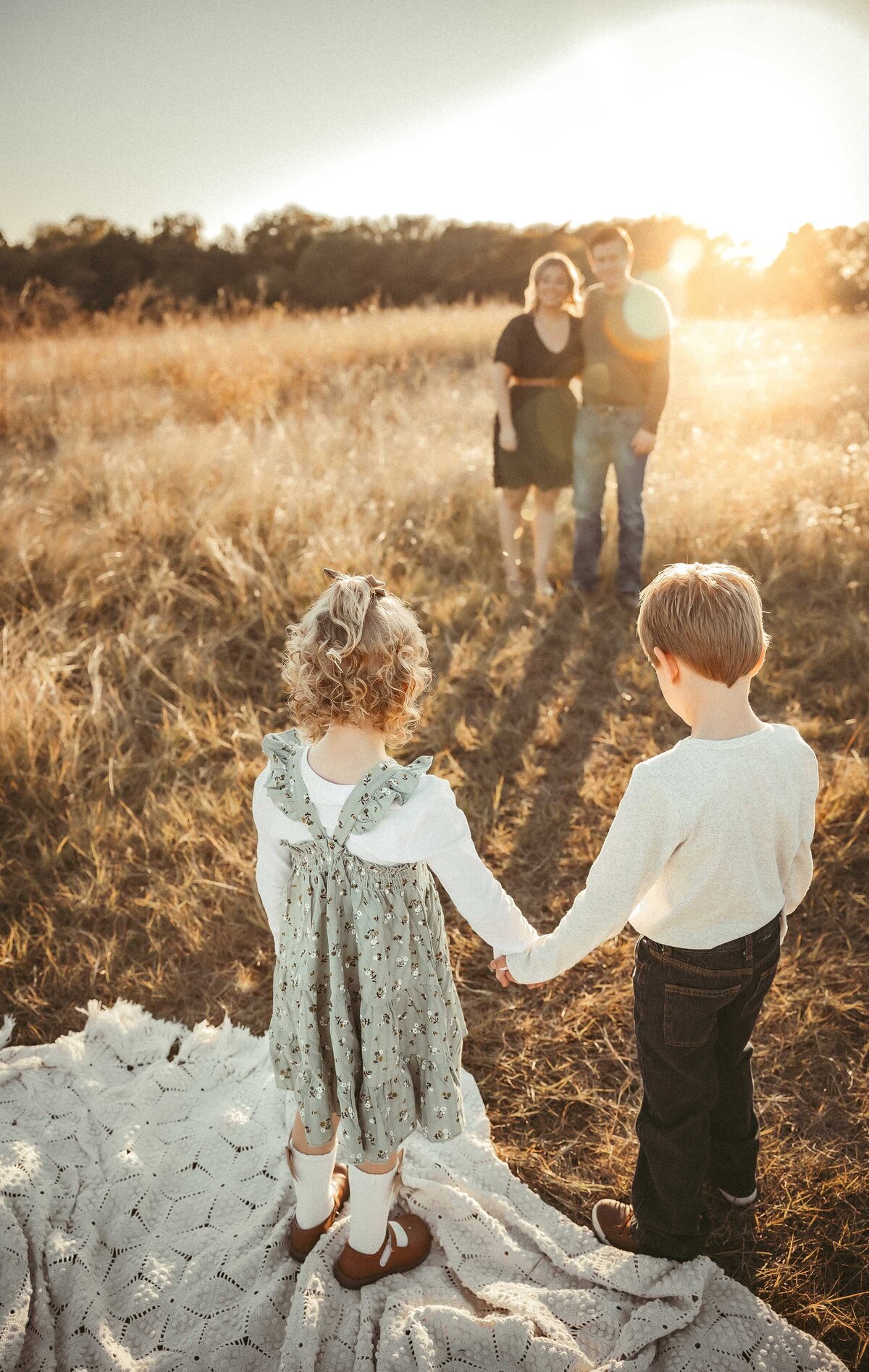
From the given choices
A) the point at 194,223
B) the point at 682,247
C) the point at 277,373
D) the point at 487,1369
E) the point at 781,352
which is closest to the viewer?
the point at 487,1369

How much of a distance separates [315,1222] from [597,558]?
3724mm

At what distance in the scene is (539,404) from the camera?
445 cm

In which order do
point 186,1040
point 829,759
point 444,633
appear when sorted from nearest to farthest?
point 186,1040 < point 829,759 < point 444,633

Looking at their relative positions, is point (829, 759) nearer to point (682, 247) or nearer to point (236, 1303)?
point (236, 1303)

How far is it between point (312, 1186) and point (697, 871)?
115 centimetres

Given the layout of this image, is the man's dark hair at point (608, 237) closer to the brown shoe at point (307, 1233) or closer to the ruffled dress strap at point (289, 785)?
the ruffled dress strap at point (289, 785)

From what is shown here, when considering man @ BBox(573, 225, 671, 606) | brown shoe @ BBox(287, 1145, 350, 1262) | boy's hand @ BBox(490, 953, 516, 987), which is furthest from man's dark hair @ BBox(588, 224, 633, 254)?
brown shoe @ BBox(287, 1145, 350, 1262)

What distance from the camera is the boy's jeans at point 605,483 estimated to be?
440 centimetres

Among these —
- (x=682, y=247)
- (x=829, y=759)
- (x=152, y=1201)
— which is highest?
(x=682, y=247)

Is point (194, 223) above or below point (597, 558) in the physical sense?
above

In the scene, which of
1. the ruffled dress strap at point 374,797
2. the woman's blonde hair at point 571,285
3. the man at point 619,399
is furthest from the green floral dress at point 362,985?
the woman's blonde hair at point 571,285

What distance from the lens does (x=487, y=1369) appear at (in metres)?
1.56

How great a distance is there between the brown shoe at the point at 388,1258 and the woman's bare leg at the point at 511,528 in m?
3.41

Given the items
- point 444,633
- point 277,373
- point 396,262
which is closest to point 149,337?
point 277,373
